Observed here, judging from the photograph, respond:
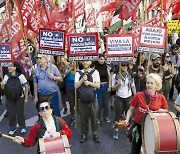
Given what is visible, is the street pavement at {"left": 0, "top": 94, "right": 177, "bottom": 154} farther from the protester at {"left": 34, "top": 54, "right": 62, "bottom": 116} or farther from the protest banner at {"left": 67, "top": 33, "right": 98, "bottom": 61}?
the protest banner at {"left": 67, "top": 33, "right": 98, "bottom": 61}

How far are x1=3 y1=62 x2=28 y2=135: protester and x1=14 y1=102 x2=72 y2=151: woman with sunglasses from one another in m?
2.83

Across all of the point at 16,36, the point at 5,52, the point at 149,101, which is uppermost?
the point at 16,36

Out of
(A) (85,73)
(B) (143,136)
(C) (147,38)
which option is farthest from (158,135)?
(C) (147,38)

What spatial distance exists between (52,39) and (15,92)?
134cm

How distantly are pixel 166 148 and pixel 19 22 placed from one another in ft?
18.6

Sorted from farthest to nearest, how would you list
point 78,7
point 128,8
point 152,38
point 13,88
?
1. point 78,7
2. point 128,8
3. point 152,38
4. point 13,88

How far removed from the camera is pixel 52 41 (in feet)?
24.7

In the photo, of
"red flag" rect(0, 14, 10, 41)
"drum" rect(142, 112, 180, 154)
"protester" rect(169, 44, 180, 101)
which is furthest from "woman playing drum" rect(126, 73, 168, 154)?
"red flag" rect(0, 14, 10, 41)

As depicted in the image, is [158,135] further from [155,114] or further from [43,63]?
[43,63]

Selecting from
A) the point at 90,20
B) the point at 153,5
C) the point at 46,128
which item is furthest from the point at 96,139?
the point at 153,5

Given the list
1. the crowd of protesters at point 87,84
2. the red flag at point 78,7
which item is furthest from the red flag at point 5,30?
the crowd of protesters at point 87,84

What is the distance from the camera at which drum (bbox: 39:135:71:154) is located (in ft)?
13.3

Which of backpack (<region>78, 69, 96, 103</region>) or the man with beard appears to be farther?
the man with beard

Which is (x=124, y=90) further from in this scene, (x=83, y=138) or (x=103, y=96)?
(x=83, y=138)
